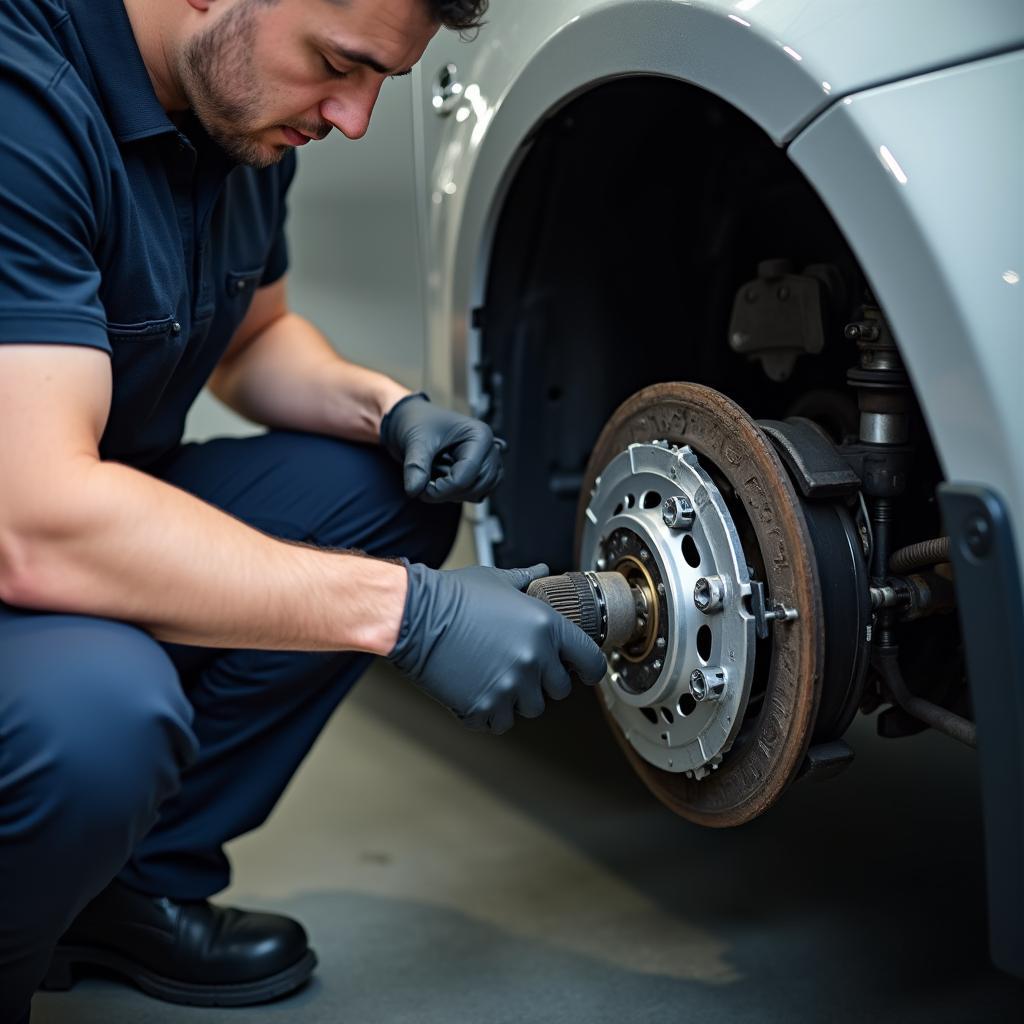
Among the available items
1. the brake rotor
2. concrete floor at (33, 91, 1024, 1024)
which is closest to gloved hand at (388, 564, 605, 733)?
the brake rotor

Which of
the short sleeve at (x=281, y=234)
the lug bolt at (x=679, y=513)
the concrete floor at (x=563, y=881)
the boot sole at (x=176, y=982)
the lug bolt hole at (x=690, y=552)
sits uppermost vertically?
the short sleeve at (x=281, y=234)

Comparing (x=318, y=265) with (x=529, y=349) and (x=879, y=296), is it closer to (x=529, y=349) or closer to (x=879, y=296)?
(x=529, y=349)

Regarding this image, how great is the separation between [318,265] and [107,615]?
0.87 metres

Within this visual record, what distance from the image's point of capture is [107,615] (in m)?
0.95

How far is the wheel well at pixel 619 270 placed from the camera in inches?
49.9

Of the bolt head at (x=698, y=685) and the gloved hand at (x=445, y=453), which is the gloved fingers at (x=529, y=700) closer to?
the bolt head at (x=698, y=685)

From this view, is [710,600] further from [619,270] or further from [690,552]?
[619,270]

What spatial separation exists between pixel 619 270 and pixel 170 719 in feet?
2.30

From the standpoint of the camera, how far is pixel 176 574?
912 mm

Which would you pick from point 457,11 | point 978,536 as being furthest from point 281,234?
point 978,536

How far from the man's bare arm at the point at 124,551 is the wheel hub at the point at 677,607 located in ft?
0.78

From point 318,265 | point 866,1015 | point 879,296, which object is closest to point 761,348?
point 879,296

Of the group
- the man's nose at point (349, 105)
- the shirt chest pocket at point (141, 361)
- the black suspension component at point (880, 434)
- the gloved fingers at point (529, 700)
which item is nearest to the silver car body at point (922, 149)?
the black suspension component at point (880, 434)

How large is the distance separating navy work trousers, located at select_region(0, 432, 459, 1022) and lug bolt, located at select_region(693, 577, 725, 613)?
389 millimetres
